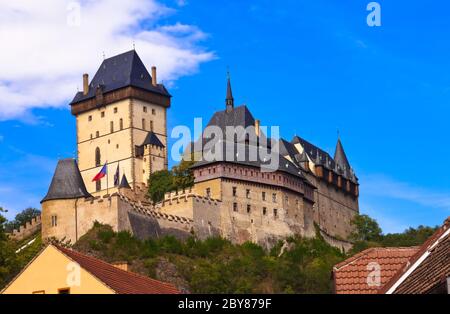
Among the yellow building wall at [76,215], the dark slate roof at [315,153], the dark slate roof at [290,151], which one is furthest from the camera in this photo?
the dark slate roof at [315,153]

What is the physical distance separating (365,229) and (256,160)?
21923 millimetres

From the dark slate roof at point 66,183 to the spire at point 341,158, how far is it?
41488mm

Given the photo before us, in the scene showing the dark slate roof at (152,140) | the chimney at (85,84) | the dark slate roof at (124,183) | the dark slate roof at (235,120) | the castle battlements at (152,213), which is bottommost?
the castle battlements at (152,213)

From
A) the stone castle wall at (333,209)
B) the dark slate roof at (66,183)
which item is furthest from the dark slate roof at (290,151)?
the dark slate roof at (66,183)

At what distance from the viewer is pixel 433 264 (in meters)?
20.4

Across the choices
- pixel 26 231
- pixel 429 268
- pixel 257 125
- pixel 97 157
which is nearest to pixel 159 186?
pixel 257 125

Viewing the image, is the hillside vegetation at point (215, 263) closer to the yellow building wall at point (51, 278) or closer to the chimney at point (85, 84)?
the chimney at point (85, 84)

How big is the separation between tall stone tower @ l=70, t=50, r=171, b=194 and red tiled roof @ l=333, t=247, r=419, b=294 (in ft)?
304

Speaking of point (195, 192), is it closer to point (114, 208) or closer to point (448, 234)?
point (114, 208)

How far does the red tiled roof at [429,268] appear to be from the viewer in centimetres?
1904

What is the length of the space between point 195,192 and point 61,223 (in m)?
12.9

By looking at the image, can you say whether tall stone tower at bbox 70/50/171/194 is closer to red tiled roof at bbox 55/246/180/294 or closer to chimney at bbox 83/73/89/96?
chimney at bbox 83/73/89/96

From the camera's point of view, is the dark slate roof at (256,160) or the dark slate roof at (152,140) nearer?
the dark slate roof at (256,160)
